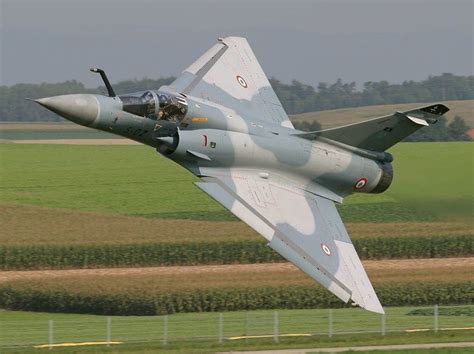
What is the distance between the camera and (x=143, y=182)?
85.8 meters

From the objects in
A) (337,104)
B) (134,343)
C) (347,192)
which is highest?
(337,104)

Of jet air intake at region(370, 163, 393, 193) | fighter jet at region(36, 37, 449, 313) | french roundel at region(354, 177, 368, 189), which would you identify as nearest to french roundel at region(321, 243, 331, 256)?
fighter jet at region(36, 37, 449, 313)

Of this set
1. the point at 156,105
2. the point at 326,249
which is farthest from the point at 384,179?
the point at 156,105

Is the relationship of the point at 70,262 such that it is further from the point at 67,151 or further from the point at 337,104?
the point at 337,104

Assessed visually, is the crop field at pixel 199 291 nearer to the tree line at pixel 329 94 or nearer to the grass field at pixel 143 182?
the grass field at pixel 143 182

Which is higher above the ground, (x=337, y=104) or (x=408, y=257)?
(x=337, y=104)

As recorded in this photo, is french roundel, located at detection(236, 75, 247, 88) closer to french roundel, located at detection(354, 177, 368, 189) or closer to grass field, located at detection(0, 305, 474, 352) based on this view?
french roundel, located at detection(354, 177, 368, 189)

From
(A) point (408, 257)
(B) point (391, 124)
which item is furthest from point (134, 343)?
(A) point (408, 257)

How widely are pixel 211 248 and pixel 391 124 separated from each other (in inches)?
862

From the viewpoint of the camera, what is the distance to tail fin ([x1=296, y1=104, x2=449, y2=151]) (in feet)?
118

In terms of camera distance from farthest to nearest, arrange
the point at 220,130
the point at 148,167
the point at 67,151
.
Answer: the point at 67,151
the point at 148,167
the point at 220,130

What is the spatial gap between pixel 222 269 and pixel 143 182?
103 feet

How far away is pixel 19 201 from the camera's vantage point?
77625 mm

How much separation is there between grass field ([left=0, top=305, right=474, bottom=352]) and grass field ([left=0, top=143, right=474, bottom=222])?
653 cm
